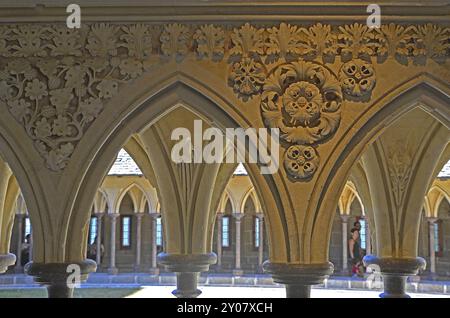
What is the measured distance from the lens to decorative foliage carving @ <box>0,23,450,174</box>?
3.84 meters

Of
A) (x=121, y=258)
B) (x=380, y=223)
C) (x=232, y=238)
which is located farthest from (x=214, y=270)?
(x=380, y=223)

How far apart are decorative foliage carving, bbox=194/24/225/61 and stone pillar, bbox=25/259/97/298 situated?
4.52 feet

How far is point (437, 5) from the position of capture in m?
3.75

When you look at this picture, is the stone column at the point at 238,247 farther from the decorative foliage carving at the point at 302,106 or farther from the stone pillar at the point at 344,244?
the decorative foliage carving at the point at 302,106

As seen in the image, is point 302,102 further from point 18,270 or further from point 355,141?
point 18,270

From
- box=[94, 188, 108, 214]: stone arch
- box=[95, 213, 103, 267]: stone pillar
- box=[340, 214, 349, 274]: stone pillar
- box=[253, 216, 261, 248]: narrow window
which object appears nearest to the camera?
box=[340, 214, 349, 274]: stone pillar

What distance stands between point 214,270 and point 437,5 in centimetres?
1433

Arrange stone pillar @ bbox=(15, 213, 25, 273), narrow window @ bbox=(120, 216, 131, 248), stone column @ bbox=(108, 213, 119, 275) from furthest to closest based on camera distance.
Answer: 1. narrow window @ bbox=(120, 216, 131, 248)
2. stone pillar @ bbox=(15, 213, 25, 273)
3. stone column @ bbox=(108, 213, 119, 275)

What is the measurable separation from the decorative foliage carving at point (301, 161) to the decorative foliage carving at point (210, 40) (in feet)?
2.23

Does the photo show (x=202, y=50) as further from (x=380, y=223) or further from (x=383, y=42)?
(x=380, y=223)

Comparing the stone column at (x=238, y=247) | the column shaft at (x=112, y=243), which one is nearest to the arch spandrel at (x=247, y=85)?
the stone column at (x=238, y=247)

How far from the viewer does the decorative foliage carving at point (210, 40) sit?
152 inches

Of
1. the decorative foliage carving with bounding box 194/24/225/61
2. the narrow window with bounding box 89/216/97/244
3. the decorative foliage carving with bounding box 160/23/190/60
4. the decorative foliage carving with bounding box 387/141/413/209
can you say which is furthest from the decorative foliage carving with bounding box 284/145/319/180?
the narrow window with bounding box 89/216/97/244

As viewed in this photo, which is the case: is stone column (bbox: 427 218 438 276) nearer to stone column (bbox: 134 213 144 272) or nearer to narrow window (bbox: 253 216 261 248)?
narrow window (bbox: 253 216 261 248)
